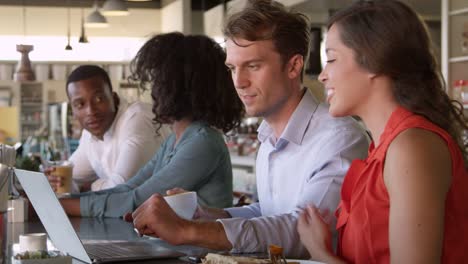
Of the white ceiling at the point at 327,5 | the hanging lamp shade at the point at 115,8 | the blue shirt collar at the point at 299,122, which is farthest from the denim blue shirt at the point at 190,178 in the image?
the hanging lamp shade at the point at 115,8

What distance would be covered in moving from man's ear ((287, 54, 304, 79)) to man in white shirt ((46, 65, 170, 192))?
4.83 ft

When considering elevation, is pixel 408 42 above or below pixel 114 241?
above

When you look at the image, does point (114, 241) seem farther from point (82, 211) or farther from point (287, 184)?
point (82, 211)

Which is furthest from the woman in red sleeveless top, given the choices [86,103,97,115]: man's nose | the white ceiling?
the white ceiling

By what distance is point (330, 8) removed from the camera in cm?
873

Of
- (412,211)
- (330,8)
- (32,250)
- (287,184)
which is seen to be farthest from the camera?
(330,8)

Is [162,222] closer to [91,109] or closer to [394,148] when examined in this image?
[394,148]

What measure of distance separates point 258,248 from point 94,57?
11185mm

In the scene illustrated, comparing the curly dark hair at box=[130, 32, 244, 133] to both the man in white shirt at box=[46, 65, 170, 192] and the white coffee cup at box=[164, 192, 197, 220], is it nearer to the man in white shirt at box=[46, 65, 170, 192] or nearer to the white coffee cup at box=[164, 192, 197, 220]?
the man in white shirt at box=[46, 65, 170, 192]

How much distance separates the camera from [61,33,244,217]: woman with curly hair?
273 centimetres

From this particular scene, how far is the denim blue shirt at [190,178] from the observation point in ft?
8.89

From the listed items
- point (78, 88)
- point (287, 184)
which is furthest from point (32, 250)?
point (78, 88)

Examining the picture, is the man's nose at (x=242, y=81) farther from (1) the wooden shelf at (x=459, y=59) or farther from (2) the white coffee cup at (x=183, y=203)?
(1) the wooden shelf at (x=459, y=59)

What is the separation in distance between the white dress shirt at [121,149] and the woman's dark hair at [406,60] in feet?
6.69
